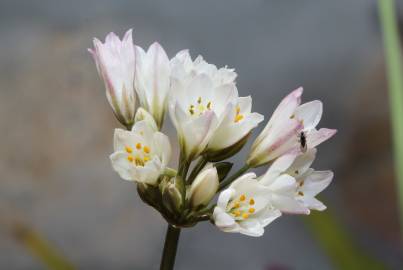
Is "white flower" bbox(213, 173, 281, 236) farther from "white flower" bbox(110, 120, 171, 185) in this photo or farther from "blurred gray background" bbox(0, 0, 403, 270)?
"blurred gray background" bbox(0, 0, 403, 270)

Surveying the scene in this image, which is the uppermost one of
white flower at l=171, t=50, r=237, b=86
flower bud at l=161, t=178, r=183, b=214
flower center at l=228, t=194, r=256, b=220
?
white flower at l=171, t=50, r=237, b=86

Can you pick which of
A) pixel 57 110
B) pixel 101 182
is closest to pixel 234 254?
pixel 101 182

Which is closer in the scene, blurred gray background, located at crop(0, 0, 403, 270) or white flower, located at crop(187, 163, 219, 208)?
white flower, located at crop(187, 163, 219, 208)

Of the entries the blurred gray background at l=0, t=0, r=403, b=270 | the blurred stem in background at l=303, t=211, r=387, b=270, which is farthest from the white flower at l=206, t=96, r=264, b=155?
the blurred gray background at l=0, t=0, r=403, b=270

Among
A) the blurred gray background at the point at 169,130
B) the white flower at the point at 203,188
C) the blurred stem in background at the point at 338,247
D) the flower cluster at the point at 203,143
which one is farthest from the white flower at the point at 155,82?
the blurred gray background at the point at 169,130

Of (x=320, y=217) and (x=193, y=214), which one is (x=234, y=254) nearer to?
(x=320, y=217)

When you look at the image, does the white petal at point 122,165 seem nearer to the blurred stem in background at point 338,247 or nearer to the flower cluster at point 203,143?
the flower cluster at point 203,143

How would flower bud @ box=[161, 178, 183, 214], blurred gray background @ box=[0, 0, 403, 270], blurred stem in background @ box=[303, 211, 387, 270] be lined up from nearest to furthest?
flower bud @ box=[161, 178, 183, 214] → blurred stem in background @ box=[303, 211, 387, 270] → blurred gray background @ box=[0, 0, 403, 270]
